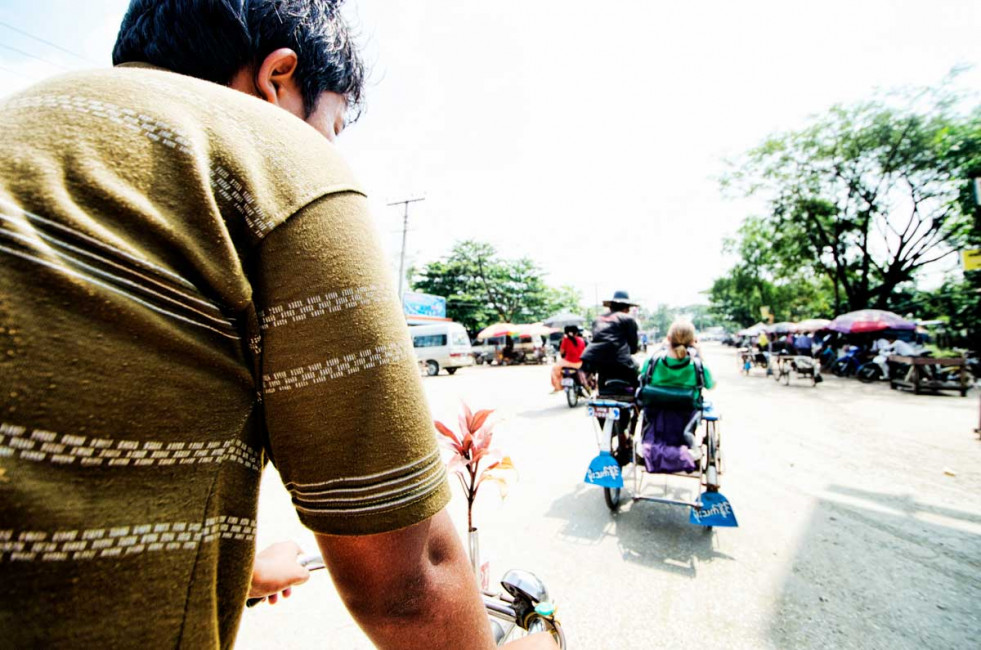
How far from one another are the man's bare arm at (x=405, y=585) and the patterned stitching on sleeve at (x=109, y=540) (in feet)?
0.46

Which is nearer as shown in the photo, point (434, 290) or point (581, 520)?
point (581, 520)

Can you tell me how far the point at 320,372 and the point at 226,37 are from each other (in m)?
0.65

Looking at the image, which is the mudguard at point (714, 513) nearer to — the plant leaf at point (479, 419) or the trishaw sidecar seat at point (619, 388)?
the trishaw sidecar seat at point (619, 388)

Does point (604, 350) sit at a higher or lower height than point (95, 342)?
lower

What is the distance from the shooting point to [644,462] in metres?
3.90

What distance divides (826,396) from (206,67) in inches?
502

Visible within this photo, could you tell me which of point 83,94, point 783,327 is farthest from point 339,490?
point 783,327

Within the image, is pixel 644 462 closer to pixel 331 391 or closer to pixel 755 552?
pixel 755 552

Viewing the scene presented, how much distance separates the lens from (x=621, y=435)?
4328mm

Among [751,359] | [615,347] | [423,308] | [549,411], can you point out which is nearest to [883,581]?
[615,347]

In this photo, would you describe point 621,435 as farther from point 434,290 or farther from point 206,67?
point 434,290

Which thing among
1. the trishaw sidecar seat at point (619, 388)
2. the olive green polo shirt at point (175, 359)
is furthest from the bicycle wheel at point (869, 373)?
the olive green polo shirt at point (175, 359)

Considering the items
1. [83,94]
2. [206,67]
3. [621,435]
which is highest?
[206,67]

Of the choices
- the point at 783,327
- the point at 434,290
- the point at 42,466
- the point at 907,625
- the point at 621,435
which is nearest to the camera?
the point at 42,466
